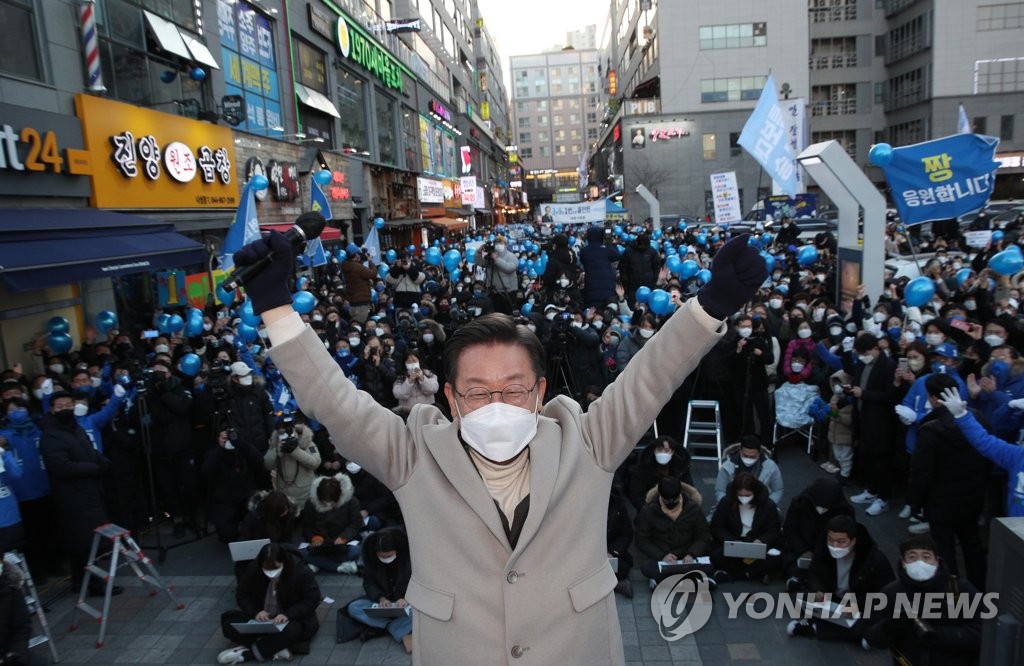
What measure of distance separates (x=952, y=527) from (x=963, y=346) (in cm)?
290

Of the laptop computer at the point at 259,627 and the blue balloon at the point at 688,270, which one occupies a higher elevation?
the blue balloon at the point at 688,270

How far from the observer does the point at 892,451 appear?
23.8ft

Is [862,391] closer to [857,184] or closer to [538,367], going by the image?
[857,184]

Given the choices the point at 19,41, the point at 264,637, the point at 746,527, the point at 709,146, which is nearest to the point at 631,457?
the point at 746,527

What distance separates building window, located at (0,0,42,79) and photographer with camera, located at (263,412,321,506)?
718cm

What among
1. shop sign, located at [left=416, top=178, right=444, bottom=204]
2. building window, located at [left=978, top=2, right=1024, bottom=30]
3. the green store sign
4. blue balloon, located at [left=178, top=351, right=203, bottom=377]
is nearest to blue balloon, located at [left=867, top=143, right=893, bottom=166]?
blue balloon, located at [left=178, top=351, right=203, bottom=377]

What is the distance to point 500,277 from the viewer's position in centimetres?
1322

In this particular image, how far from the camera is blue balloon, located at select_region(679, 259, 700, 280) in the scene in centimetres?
1292

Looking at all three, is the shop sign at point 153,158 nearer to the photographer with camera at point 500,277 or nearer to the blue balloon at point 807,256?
the photographer with camera at point 500,277

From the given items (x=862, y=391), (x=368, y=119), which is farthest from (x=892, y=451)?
(x=368, y=119)

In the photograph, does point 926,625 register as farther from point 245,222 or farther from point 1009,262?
point 245,222

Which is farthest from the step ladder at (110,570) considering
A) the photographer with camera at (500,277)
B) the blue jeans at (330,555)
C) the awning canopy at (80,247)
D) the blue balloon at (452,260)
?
the blue balloon at (452,260)

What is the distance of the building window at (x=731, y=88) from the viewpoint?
46.8 meters

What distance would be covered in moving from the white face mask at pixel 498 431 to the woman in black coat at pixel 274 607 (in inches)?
172
